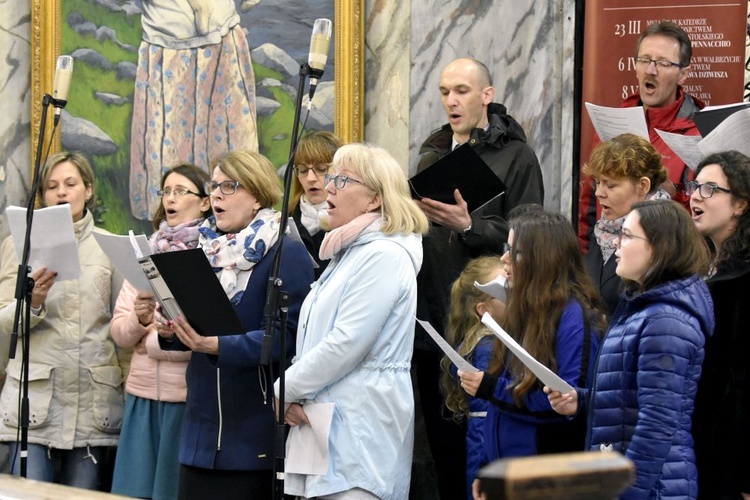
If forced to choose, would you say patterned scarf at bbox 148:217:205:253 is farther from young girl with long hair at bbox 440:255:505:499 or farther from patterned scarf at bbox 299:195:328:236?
young girl with long hair at bbox 440:255:505:499

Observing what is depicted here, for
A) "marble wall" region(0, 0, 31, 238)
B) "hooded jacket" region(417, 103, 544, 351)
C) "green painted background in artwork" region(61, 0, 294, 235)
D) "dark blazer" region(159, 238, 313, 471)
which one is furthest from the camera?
"green painted background in artwork" region(61, 0, 294, 235)

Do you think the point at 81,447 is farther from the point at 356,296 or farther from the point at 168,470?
the point at 356,296

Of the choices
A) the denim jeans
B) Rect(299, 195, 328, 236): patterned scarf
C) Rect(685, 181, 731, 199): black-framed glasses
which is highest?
Rect(685, 181, 731, 199): black-framed glasses

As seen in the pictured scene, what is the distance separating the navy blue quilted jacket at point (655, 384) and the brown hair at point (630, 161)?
1011 millimetres

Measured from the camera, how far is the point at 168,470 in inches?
219

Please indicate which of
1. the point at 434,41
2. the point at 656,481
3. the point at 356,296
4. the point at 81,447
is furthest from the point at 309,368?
the point at 434,41

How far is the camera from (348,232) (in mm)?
4578

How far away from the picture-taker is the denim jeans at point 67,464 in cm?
577

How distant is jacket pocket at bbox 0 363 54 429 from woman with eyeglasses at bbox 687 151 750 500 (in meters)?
3.01

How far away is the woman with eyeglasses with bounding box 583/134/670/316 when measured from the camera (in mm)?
4906

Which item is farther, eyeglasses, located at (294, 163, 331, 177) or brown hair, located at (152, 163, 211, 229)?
eyeglasses, located at (294, 163, 331, 177)

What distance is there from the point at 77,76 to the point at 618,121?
3461 mm

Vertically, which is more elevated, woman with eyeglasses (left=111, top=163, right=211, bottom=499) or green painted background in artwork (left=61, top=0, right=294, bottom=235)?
green painted background in artwork (left=61, top=0, right=294, bottom=235)

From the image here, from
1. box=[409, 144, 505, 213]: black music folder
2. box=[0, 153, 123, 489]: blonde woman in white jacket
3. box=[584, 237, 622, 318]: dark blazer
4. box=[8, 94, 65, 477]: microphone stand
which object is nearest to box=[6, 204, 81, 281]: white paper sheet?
box=[8, 94, 65, 477]: microphone stand
